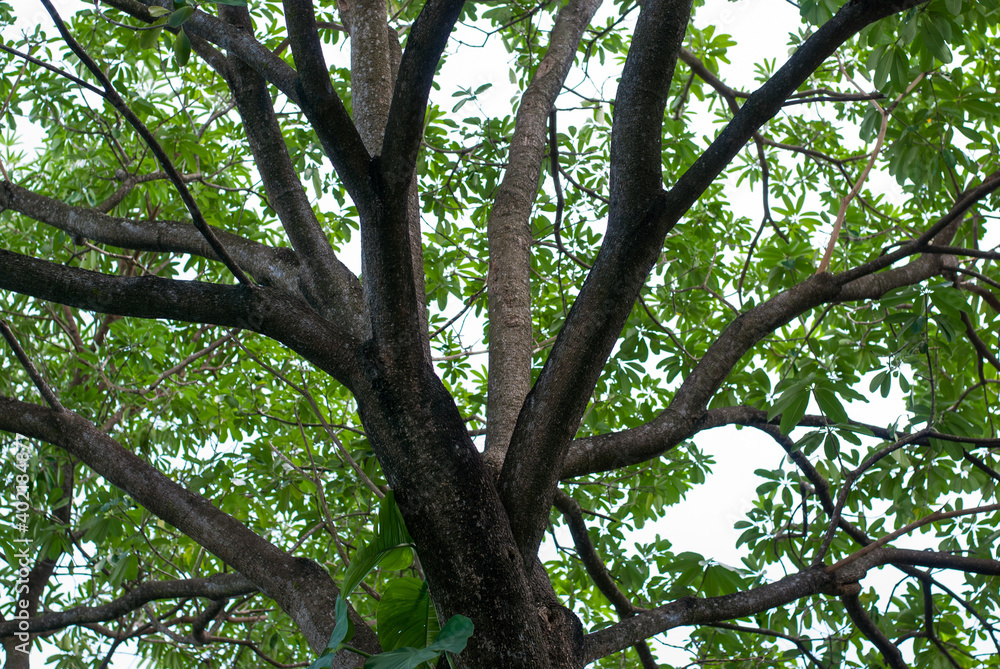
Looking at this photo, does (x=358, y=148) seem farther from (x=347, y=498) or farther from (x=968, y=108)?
(x=347, y=498)

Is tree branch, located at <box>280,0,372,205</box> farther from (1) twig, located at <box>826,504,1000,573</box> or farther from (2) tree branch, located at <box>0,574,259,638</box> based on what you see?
(1) twig, located at <box>826,504,1000,573</box>

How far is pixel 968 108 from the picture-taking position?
98.0 inches

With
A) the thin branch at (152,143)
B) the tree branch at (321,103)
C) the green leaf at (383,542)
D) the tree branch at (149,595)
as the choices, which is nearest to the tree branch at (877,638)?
A: the green leaf at (383,542)

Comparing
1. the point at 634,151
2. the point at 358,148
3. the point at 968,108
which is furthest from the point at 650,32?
the point at 968,108

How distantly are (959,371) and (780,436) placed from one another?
1.19 m

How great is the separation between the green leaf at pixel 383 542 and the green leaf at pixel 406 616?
127 mm

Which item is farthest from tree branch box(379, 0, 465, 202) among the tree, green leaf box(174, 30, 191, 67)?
green leaf box(174, 30, 191, 67)

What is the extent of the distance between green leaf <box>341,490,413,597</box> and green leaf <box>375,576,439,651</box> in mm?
127

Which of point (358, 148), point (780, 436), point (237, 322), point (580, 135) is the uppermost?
point (580, 135)

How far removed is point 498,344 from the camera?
233cm

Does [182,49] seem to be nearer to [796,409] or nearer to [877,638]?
[796,409]

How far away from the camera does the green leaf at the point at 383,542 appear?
1456 mm

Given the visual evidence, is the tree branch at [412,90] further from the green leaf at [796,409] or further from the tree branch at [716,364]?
the green leaf at [796,409]

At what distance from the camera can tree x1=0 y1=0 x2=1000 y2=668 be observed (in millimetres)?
1524
